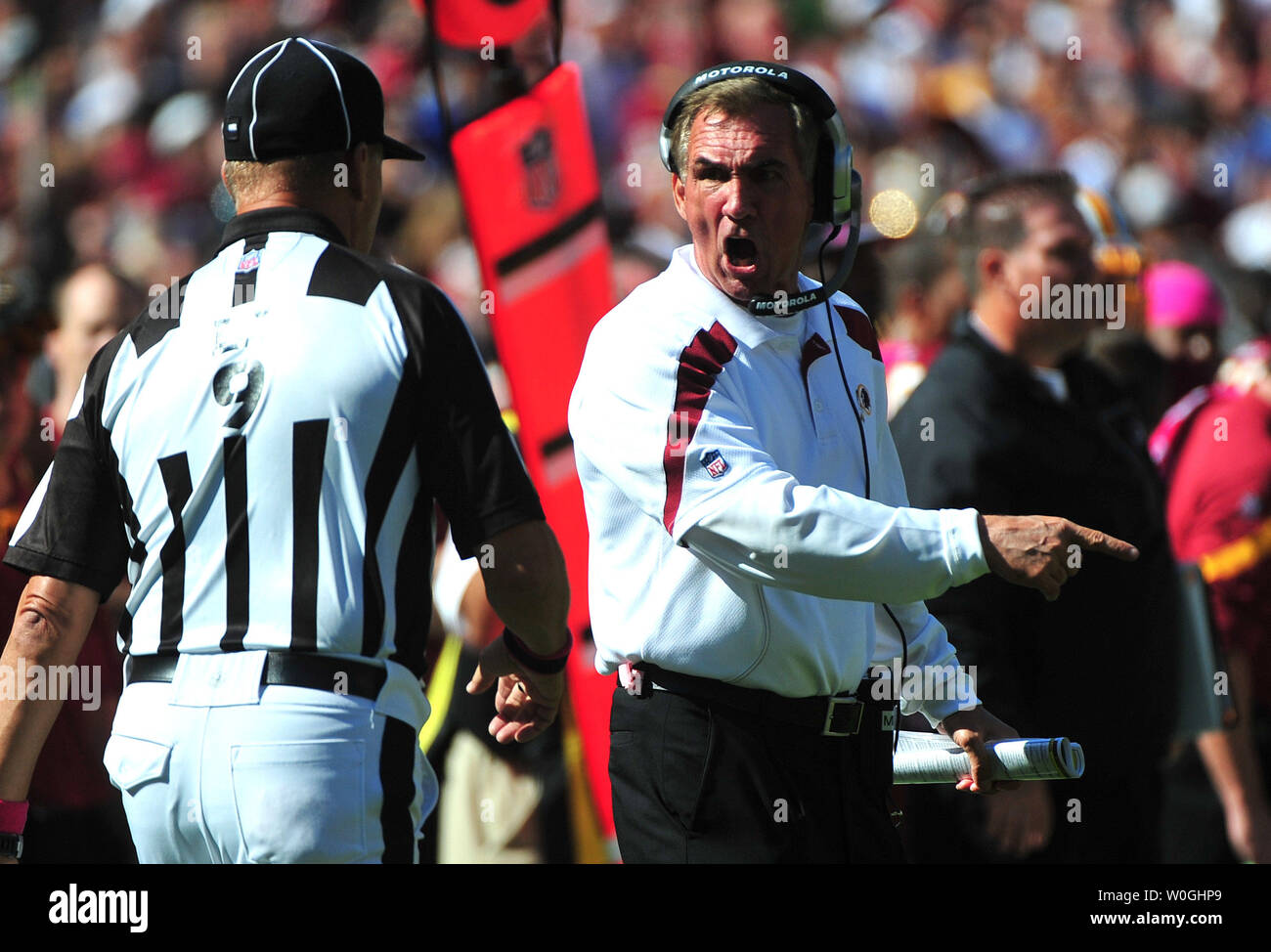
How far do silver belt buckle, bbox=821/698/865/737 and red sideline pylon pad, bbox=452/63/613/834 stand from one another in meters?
2.41

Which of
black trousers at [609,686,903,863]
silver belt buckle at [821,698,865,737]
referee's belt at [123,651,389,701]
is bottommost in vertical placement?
black trousers at [609,686,903,863]

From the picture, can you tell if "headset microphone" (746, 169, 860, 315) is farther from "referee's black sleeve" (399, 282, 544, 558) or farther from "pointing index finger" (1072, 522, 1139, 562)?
"pointing index finger" (1072, 522, 1139, 562)

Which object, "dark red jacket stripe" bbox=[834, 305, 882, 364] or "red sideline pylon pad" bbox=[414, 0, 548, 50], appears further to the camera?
"red sideline pylon pad" bbox=[414, 0, 548, 50]

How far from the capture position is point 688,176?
3238 millimetres

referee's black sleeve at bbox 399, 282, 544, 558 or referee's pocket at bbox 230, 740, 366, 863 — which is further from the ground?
referee's black sleeve at bbox 399, 282, 544, 558

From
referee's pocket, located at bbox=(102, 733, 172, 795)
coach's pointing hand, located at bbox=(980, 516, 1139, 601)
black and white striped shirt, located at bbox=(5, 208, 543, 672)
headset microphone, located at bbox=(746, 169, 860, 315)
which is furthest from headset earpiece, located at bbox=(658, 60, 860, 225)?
referee's pocket, located at bbox=(102, 733, 172, 795)

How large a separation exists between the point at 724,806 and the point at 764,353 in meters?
0.81

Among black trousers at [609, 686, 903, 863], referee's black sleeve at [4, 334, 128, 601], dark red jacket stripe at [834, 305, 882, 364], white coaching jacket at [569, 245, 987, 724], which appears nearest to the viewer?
white coaching jacket at [569, 245, 987, 724]

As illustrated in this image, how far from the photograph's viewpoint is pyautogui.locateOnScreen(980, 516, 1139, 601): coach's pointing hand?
2.68m

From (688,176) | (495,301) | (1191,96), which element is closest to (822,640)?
(688,176)

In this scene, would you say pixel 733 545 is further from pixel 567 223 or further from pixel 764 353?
pixel 567 223

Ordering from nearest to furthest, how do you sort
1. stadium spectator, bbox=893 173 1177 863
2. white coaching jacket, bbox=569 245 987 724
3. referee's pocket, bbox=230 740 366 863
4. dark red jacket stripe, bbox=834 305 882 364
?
1. referee's pocket, bbox=230 740 366 863
2. white coaching jacket, bbox=569 245 987 724
3. dark red jacket stripe, bbox=834 305 882 364
4. stadium spectator, bbox=893 173 1177 863

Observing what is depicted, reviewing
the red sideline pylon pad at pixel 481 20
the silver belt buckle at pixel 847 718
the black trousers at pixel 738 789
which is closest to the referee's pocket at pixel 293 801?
the black trousers at pixel 738 789

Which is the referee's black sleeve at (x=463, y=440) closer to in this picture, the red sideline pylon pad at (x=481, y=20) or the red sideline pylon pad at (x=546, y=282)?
the red sideline pylon pad at (x=546, y=282)
